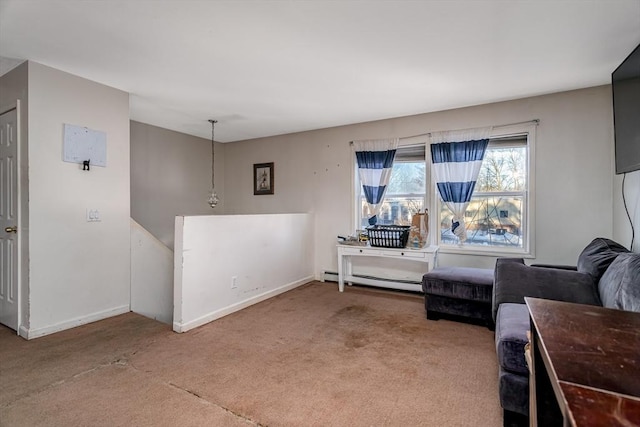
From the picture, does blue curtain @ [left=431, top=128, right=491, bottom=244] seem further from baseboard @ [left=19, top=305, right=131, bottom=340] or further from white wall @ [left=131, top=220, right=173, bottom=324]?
baseboard @ [left=19, top=305, right=131, bottom=340]

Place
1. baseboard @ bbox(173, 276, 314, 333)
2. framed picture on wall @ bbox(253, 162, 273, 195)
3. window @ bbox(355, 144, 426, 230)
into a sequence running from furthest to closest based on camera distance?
framed picture on wall @ bbox(253, 162, 273, 195) < window @ bbox(355, 144, 426, 230) < baseboard @ bbox(173, 276, 314, 333)

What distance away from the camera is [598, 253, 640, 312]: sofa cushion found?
1.43m

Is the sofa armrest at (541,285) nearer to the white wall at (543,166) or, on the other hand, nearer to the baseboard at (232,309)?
the white wall at (543,166)

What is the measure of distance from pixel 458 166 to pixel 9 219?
14.5 feet

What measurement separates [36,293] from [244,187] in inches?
127

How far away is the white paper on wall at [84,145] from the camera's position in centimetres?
271

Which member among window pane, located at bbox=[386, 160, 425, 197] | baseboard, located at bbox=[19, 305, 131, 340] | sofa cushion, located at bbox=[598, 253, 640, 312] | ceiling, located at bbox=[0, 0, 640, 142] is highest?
ceiling, located at bbox=[0, 0, 640, 142]

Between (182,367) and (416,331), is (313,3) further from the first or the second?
(416,331)

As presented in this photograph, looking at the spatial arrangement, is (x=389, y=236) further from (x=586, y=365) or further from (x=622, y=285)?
(x=586, y=365)

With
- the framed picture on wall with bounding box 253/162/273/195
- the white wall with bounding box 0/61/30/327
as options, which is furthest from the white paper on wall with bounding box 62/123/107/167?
the framed picture on wall with bounding box 253/162/273/195

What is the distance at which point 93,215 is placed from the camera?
9.48ft

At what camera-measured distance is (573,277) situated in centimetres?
208

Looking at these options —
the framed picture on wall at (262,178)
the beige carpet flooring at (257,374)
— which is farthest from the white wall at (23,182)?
the framed picture on wall at (262,178)

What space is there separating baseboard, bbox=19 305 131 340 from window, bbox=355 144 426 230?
3.18 m
